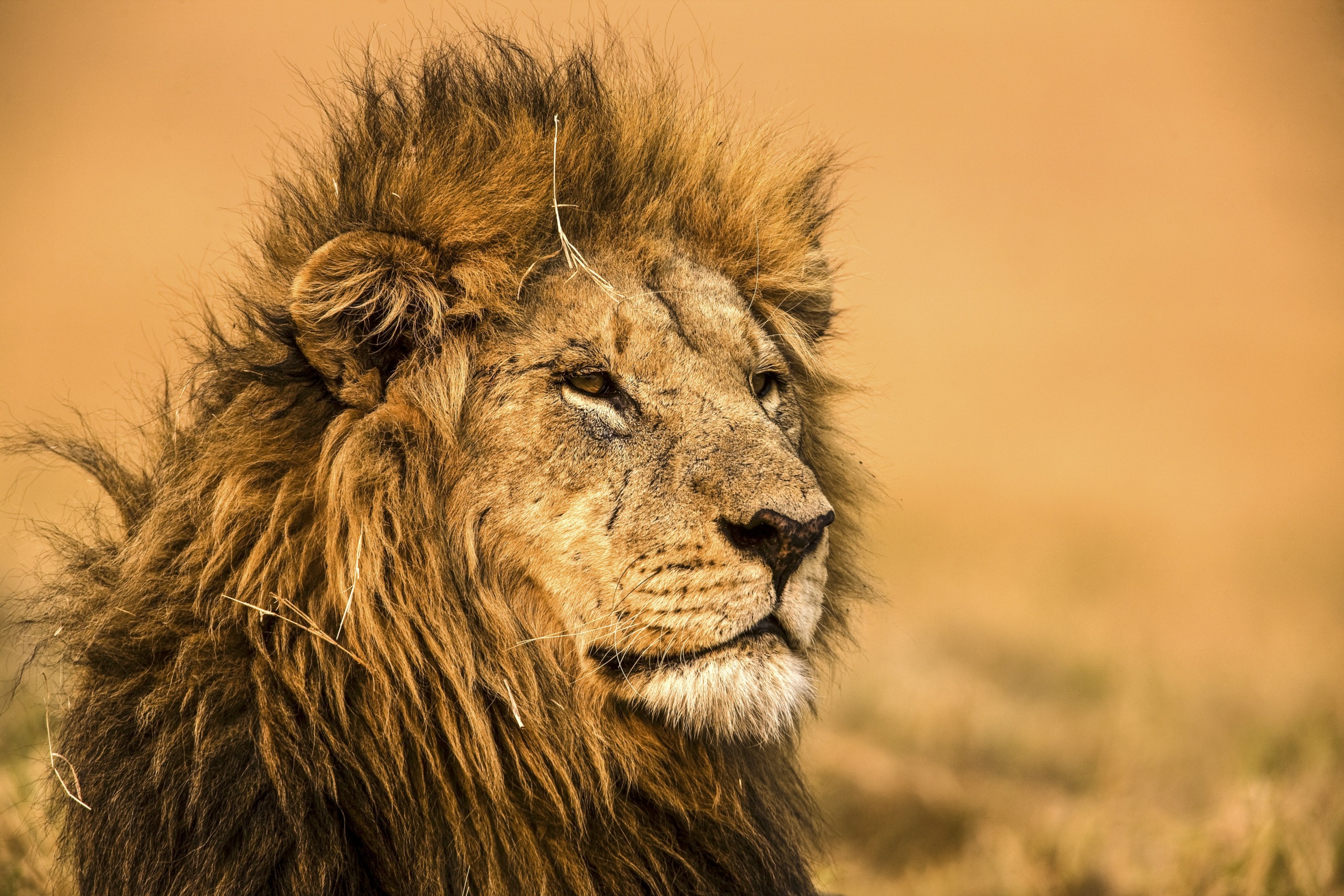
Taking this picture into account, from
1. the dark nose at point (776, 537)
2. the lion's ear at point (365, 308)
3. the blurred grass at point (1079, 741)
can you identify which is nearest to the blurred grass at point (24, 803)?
the lion's ear at point (365, 308)

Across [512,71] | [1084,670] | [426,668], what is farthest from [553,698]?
[1084,670]

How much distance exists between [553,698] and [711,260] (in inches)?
63.0

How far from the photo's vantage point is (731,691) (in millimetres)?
3217

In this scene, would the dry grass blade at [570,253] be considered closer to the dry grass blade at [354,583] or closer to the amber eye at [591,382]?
the amber eye at [591,382]

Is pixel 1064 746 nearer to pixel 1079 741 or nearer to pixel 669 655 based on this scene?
pixel 1079 741

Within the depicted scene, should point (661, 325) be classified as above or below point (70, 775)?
above

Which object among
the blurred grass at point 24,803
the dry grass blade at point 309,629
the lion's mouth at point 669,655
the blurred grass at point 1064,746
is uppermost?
the lion's mouth at point 669,655

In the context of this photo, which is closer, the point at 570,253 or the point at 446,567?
the point at 446,567

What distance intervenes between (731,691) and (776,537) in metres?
0.42

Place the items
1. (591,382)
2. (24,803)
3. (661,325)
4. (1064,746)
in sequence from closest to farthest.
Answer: (591,382) < (661,325) < (24,803) < (1064,746)

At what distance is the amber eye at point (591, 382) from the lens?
3.52m

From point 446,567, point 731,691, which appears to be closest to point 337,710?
point 446,567

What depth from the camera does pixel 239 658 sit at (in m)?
3.16

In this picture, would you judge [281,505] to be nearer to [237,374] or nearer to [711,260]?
[237,374]
